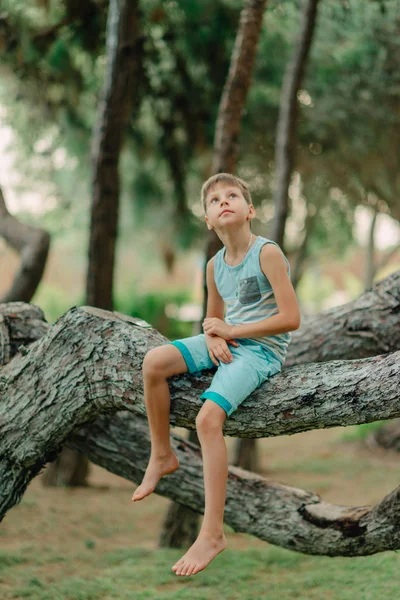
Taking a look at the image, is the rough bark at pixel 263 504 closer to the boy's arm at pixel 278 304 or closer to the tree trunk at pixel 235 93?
the boy's arm at pixel 278 304

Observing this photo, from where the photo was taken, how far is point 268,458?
6.99 m

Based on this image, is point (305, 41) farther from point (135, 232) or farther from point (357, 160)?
point (135, 232)

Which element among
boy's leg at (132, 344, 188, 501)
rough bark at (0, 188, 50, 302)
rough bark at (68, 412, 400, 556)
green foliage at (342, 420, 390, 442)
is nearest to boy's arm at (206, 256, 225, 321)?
boy's leg at (132, 344, 188, 501)

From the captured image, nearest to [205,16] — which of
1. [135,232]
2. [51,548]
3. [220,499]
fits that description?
[135,232]

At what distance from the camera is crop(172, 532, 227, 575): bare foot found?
2021mm

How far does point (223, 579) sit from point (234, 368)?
66.4 inches

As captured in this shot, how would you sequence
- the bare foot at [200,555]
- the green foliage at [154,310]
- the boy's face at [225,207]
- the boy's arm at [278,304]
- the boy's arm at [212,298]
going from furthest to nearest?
the green foliage at [154,310] → the boy's arm at [212,298] → the boy's face at [225,207] → the boy's arm at [278,304] → the bare foot at [200,555]

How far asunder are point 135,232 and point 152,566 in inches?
209

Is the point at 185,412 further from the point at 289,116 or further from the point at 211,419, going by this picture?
the point at 289,116

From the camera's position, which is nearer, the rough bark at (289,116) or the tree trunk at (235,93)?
the tree trunk at (235,93)

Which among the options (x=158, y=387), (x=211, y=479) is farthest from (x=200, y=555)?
(x=158, y=387)

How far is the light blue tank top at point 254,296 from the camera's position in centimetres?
226

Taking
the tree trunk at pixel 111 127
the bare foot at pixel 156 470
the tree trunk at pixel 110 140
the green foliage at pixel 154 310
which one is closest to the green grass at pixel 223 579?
the bare foot at pixel 156 470

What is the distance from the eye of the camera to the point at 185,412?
221 centimetres
